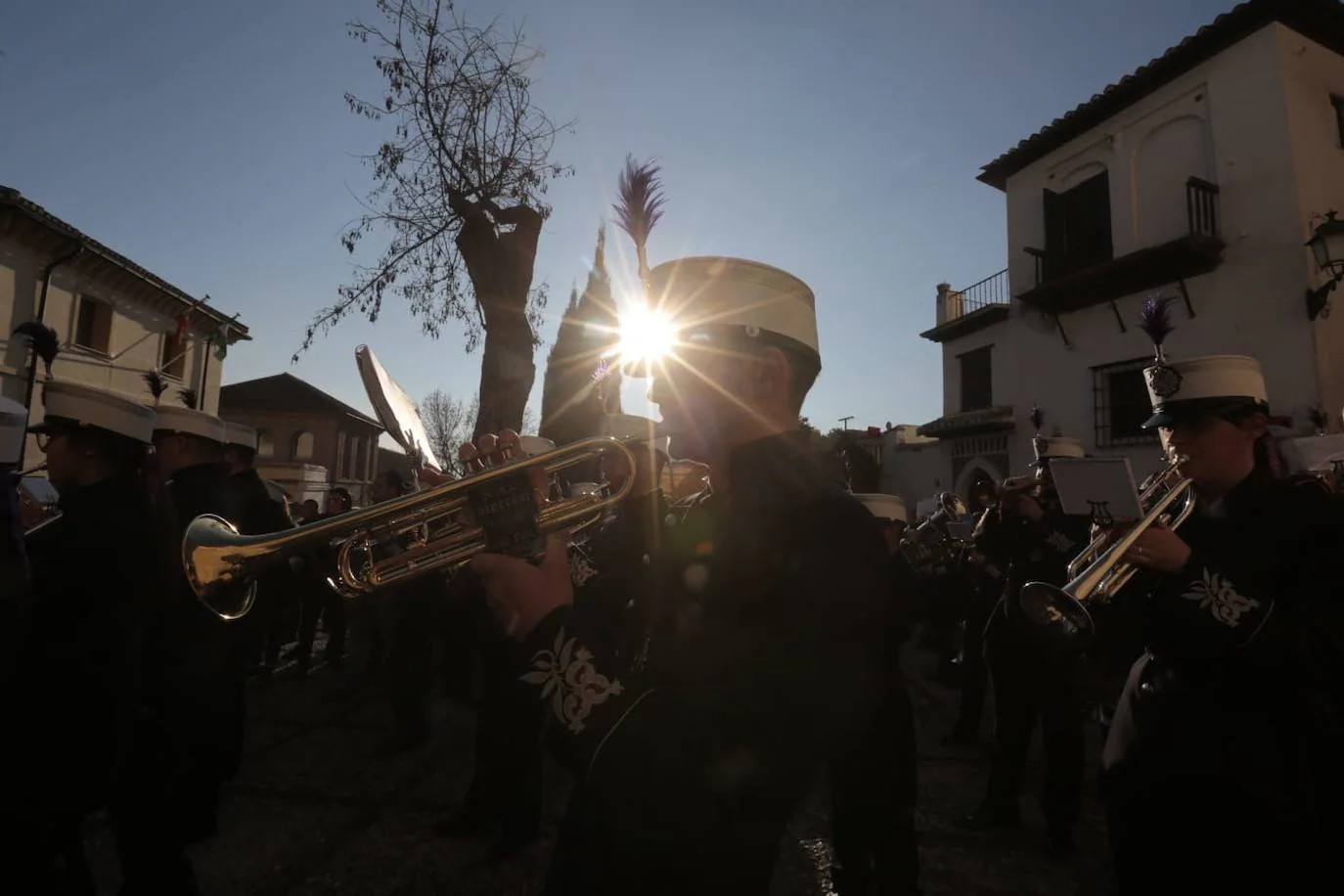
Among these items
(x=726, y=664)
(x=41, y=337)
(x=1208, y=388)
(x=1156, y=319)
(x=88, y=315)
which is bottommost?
(x=726, y=664)

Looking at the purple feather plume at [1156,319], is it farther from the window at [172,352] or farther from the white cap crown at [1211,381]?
the window at [172,352]

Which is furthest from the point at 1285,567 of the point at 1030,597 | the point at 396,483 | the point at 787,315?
the point at 396,483

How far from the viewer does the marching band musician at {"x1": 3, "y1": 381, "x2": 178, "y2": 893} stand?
2.22 metres

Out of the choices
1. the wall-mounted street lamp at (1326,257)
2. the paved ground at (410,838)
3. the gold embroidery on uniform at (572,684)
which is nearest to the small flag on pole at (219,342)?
the paved ground at (410,838)

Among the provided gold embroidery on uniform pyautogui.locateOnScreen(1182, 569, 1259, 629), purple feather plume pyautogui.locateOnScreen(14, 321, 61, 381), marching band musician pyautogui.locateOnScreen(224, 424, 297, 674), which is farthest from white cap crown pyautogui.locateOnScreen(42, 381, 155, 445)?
gold embroidery on uniform pyautogui.locateOnScreen(1182, 569, 1259, 629)

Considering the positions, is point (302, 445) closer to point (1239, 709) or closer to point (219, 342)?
point (219, 342)

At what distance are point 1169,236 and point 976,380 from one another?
18.5ft

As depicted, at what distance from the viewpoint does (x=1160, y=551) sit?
2.10 metres

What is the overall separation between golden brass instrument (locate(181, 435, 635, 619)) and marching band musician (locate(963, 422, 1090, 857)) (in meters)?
3.06

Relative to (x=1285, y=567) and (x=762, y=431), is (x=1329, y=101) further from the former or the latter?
(x=762, y=431)

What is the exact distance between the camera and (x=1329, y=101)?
1250 centimetres

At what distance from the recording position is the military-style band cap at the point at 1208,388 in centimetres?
240

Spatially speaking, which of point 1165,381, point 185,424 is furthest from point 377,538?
point 1165,381

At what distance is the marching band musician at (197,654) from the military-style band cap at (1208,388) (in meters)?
4.24
